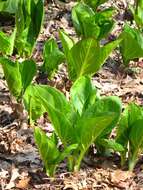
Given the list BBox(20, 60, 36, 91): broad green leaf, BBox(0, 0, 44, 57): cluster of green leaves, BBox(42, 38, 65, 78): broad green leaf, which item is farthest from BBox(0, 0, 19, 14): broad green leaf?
BBox(20, 60, 36, 91): broad green leaf

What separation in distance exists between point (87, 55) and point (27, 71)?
31 centimetres

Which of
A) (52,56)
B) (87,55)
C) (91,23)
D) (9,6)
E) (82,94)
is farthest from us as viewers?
(9,6)

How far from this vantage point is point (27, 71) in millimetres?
2320

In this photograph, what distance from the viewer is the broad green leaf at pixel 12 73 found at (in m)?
2.26

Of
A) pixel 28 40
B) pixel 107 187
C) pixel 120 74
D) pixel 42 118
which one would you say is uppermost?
pixel 28 40

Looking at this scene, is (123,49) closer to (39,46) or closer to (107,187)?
(39,46)

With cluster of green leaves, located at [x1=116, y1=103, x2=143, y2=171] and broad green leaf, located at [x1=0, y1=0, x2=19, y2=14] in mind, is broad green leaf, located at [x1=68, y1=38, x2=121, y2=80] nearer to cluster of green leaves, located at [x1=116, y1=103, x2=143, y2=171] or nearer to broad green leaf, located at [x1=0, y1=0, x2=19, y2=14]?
cluster of green leaves, located at [x1=116, y1=103, x2=143, y2=171]

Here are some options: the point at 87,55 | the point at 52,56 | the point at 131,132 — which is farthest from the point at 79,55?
the point at 131,132

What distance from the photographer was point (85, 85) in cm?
219

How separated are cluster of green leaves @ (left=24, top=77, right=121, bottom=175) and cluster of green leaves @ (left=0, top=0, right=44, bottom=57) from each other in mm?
658

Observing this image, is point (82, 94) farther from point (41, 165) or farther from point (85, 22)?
point (85, 22)

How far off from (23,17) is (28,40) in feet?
0.42

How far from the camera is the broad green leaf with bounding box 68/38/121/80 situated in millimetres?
2363

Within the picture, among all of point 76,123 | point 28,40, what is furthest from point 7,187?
point 28,40
